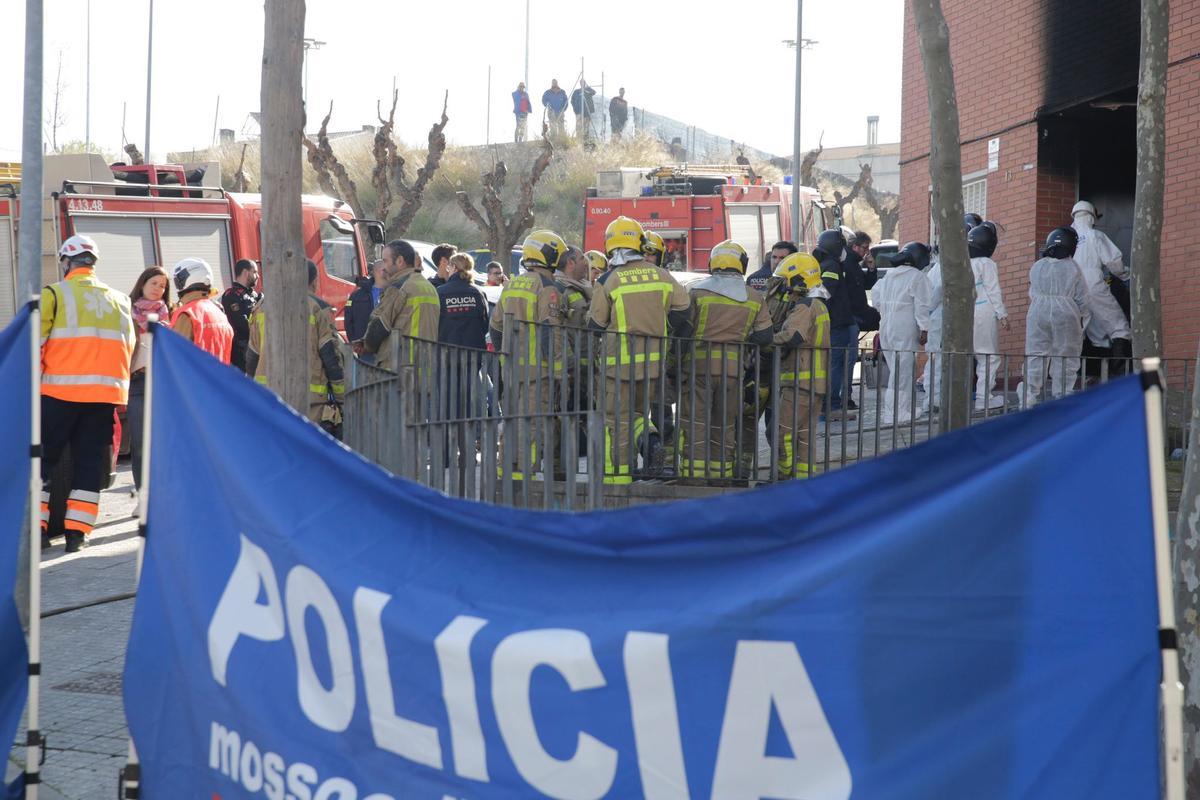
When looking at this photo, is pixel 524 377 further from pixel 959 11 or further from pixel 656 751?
pixel 959 11

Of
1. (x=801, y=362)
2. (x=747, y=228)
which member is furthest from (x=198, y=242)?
(x=747, y=228)

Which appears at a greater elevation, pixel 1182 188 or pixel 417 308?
pixel 1182 188

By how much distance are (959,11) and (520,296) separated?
29.3ft

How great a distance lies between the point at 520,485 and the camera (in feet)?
26.9

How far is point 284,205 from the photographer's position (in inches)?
298

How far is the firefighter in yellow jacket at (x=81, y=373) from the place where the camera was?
30.9ft

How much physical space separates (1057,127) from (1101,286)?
8.76 ft

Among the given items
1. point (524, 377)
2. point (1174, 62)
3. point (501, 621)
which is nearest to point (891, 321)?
point (1174, 62)

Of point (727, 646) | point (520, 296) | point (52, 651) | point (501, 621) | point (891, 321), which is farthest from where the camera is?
point (891, 321)

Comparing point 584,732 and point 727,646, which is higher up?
point 727,646

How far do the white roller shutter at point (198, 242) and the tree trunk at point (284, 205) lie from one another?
8.25m

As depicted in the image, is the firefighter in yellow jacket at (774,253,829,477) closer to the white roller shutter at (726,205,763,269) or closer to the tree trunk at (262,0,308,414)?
the tree trunk at (262,0,308,414)

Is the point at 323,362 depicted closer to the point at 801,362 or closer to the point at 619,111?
the point at 801,362

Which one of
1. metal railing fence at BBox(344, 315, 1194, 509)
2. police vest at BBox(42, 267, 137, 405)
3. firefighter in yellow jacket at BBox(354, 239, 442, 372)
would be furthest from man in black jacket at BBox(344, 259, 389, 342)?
police vest at BBox(42, 267, 137, 405)
